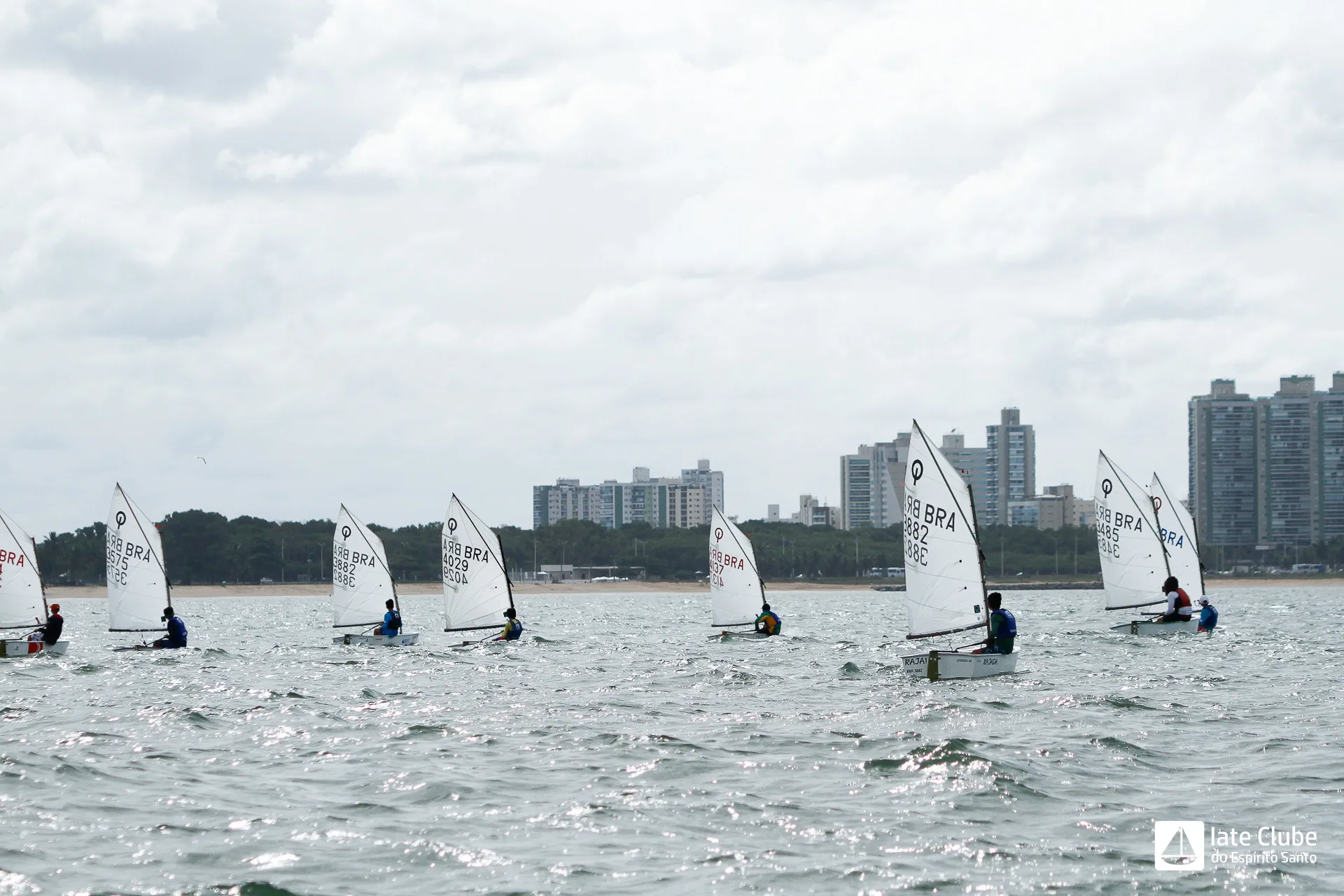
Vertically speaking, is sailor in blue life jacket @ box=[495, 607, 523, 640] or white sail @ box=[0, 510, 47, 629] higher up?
white sail @ box=[0, 510, 47, 629]

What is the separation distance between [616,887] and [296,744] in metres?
9.48

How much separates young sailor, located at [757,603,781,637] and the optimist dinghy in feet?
24.8

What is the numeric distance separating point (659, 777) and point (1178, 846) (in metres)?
6.29

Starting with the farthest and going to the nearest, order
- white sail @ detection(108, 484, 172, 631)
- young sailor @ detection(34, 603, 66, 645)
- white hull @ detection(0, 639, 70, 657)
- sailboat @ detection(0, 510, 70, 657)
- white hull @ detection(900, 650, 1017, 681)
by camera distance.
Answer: white sail @ detection(108, 484, 172, 631)
sailboat @ detection(0, 510, 70, 657)
young sailor @ detection(34, 603, 66, 645)
white hull @ detection(0, 639, 70, 657)
white hull @ detection(900, 650, 1017, 681)

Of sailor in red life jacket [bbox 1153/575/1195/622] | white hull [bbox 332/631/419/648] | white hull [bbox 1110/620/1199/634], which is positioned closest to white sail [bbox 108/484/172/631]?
white hull [bbox 332/631/419/648]

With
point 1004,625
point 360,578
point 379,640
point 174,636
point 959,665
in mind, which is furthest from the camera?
point 360,578

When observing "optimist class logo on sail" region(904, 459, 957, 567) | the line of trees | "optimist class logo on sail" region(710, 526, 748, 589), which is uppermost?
"optimist class logo on sail" region(904, 459, 957, 567)

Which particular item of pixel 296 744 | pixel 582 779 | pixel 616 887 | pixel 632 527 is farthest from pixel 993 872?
pixel 632 527

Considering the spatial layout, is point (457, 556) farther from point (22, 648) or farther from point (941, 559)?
point (941, 559)

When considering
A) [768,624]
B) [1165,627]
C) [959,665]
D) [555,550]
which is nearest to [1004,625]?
[959,665]

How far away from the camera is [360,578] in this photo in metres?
46.1

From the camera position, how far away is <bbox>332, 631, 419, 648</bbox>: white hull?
42.3m

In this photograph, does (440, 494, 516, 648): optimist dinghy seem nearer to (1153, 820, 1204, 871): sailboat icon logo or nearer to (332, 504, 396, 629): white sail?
(332, 504, 396, 629): white sail

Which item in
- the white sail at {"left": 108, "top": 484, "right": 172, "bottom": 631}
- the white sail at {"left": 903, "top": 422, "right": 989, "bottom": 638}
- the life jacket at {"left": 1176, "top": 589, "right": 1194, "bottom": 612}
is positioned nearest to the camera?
the white sail at {"left": 903, "top": 422, "right": 989, "bottom": 638}
